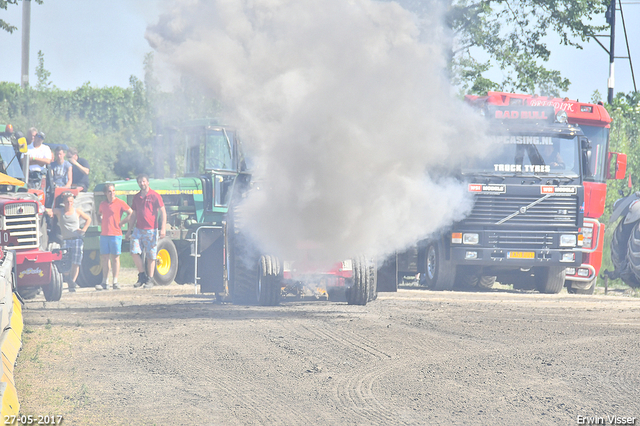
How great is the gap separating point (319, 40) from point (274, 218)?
111 inches

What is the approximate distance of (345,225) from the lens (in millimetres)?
12094

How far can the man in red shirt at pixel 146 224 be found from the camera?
16094 millimetres

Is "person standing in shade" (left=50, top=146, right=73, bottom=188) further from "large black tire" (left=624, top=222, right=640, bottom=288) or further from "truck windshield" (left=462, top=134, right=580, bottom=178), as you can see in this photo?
"large black tire" (left=624, top=222, right=640, bottom=288)

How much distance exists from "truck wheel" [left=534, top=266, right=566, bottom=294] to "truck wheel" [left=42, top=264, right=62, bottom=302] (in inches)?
370

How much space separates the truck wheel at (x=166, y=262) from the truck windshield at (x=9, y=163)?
13.1 ft

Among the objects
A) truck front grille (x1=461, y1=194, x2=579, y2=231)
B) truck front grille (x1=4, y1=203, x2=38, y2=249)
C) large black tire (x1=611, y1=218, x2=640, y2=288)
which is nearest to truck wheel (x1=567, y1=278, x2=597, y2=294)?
large black tire (x1=611, y1=218, x2=640, y2=288)

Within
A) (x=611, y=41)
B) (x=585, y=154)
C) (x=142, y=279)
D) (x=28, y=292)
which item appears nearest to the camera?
(x=28, y=292)

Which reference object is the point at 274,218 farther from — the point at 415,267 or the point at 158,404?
the point at 158,404

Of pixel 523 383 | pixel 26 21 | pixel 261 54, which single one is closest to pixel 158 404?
pixel 523 383

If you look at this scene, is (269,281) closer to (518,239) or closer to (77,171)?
(518,239)

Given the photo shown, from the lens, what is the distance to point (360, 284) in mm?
12383

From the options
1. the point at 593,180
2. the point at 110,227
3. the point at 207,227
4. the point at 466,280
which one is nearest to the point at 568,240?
the point at 466,280

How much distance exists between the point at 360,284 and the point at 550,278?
5.73 m

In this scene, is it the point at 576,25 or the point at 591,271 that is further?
the point at 576,25
